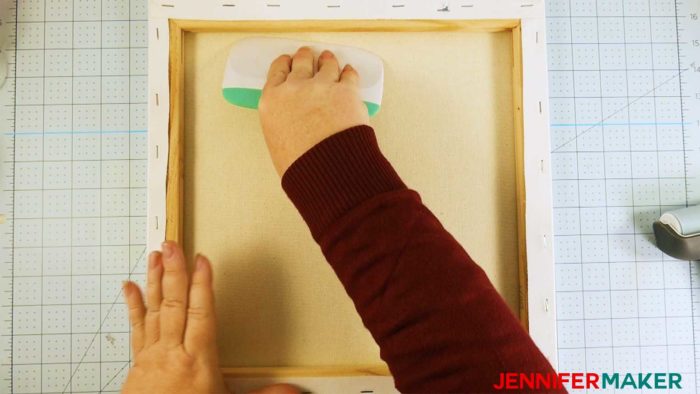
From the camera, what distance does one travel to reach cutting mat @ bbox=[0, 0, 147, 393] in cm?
58

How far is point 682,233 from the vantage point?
568 mm

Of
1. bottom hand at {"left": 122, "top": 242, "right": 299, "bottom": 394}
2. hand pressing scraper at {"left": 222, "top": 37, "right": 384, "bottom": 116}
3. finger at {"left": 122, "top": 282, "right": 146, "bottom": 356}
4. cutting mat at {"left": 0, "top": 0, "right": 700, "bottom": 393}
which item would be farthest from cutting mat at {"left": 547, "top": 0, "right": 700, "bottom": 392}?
finger at {"left": 122, "top": 282, "right": 146, "bottom": 356}

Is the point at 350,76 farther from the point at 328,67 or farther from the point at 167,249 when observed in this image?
the point at 167,249

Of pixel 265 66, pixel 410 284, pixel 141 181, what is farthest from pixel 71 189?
pixel 410 284

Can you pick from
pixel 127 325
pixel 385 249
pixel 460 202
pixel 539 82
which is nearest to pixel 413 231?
pixel 385 249

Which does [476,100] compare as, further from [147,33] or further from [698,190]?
[147,33]

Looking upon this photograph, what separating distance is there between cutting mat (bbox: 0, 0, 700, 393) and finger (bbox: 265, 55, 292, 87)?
200 millimetres

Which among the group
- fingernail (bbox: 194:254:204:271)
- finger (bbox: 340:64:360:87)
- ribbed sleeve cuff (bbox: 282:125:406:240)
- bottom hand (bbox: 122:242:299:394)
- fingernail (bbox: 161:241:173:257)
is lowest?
bottom hand (bbox: 122:242:299:394)

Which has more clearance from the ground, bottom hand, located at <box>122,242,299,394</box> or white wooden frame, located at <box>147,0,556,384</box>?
A: white wooden frame, located at <box>147,0,556,384</box>

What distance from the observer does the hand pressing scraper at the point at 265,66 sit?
0.52 m

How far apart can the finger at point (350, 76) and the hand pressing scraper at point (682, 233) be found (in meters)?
0.44

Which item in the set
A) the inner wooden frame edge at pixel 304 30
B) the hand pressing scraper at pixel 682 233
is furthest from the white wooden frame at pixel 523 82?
the hand pressing scraper at pixel 682 233

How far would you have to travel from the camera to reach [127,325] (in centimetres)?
58

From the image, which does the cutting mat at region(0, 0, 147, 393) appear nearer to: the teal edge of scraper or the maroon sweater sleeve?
the teal edge of scraper
